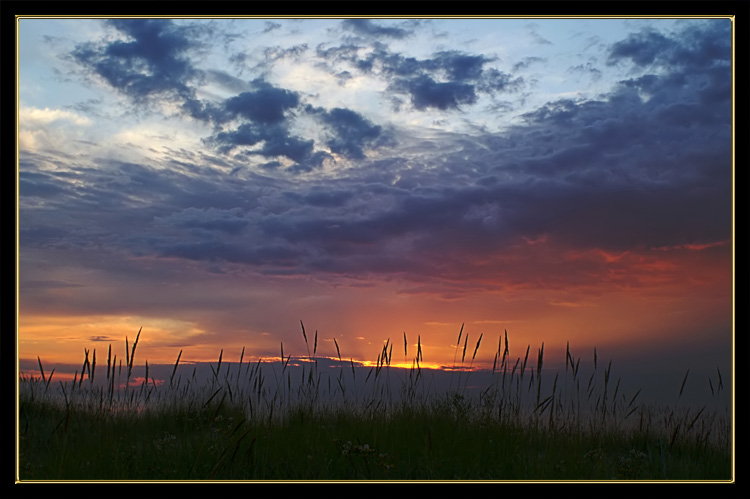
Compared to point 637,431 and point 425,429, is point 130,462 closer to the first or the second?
point 425,429

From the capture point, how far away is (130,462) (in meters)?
5.53
